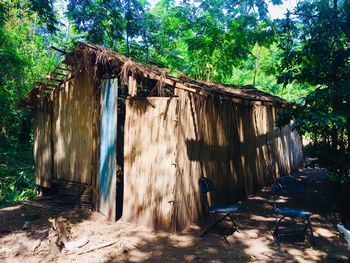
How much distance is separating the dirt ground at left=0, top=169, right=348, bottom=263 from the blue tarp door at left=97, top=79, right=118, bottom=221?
1.15 feet

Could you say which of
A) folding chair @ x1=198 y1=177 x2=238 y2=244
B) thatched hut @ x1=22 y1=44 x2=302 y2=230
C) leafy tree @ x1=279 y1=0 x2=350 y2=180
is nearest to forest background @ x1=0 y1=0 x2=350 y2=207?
leafy tree @ x1=279 y1=0 x2=350 y2=180

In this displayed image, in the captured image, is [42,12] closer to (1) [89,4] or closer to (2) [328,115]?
(1) [89,4]

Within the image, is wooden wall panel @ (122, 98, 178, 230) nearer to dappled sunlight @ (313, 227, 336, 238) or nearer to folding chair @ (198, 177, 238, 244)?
folding chair @ (198, 177, 238, 244)

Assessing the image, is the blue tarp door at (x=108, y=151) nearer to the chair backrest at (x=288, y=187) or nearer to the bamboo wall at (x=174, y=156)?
the bamboo wall at (x=174, y=156)

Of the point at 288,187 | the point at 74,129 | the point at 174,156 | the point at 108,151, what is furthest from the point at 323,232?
the point at 74,129

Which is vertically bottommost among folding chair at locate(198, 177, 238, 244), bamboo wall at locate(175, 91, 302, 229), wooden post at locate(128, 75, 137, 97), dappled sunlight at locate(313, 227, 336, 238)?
dappled sunlight at locate(313, 227, 336, 238)

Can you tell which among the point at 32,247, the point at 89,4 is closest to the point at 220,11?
the point at 89,4

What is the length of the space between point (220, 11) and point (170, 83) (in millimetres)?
10107

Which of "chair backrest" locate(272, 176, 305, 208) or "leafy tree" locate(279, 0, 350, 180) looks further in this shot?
"chair backrest" locate(272, 176, 305, 208)

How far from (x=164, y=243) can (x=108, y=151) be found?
7.63ft

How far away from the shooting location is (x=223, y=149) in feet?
24.1

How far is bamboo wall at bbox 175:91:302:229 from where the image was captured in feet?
19.6

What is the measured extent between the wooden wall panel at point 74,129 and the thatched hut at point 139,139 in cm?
2

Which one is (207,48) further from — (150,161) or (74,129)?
(150,161)
